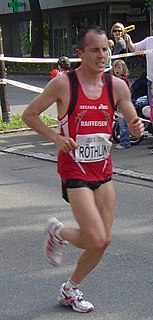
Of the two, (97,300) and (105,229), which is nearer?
(105,229)

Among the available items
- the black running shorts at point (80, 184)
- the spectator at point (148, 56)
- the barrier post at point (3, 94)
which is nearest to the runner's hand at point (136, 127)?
the black running shorts at point (80, 184)

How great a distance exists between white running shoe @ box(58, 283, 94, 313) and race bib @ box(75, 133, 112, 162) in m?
0.97

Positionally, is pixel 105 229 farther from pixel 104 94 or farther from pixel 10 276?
pixel 10 276

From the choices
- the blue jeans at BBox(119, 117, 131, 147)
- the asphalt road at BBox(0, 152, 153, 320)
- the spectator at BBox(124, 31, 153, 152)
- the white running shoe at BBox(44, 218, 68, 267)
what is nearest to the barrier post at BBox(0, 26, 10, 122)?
the spectator at BBox(124, 31, 153, 152)

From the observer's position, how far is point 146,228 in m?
6.98

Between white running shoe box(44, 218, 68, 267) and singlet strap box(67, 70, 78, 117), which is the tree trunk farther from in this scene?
singlet strap box(67, 70, 78, 117)

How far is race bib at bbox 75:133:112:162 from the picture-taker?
467 centimetres

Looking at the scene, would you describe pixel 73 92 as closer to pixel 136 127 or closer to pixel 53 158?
pixel 136 127

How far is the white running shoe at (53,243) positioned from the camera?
509cm

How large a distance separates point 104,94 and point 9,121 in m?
11.0

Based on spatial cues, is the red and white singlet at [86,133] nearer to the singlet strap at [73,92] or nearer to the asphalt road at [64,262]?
the singlet strap at [73,92]

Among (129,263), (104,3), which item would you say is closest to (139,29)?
(104,3)

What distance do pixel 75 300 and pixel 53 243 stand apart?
0.46 m

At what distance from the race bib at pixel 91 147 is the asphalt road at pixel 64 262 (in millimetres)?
1085
